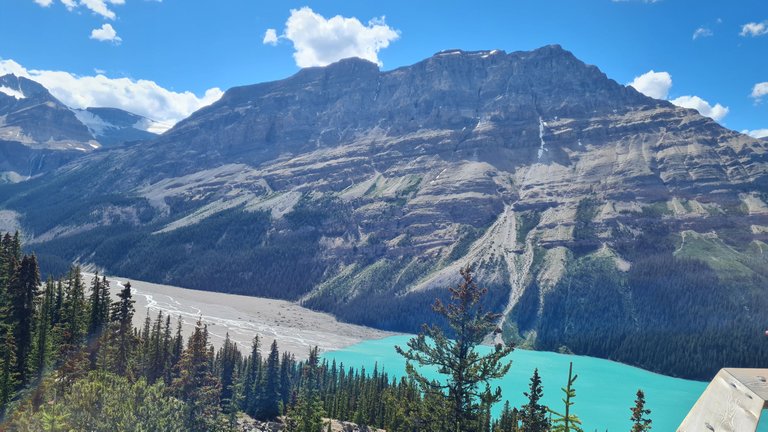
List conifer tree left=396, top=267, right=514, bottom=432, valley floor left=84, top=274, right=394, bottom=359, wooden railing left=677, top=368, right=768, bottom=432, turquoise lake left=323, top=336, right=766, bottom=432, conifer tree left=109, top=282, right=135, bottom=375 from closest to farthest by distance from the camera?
1. wooden railing left=677, top=368, right=768, bottom=432
2. conifer tree left=396, top=267, right=514, bottom=432
3. conifer tree left=109, top=282, right=135, bottom=375
4. turquoise lake left=323, top=336, right=766, bottom=432
5. valley floor left=84, top=274, right=394, bottom=359

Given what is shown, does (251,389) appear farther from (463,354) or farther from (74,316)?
(463,354)

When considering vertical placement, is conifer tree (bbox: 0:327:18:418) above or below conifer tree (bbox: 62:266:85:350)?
below

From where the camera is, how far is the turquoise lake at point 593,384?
107 meters

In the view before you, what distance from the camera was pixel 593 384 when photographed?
440ft

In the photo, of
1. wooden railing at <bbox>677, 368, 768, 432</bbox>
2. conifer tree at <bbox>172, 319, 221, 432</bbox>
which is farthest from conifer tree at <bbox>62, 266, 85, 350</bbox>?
wooden railing at <bbox>677, 368, 768, 432</bbox>

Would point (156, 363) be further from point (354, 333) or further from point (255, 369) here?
point (354, 333)

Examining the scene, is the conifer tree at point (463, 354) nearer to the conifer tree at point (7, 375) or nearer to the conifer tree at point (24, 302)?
the conifer tree at point (7, 375)

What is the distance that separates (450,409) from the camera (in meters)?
20.4

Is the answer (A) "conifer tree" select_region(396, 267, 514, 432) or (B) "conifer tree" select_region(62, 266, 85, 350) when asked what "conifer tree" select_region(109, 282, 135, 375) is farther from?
(A) "conifer tree" select_region(396, 267, 514, 432)

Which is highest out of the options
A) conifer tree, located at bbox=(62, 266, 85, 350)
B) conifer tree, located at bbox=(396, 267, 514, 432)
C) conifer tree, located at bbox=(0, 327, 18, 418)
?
conifer tree, located at bbox=(396, 267, 514, 432)

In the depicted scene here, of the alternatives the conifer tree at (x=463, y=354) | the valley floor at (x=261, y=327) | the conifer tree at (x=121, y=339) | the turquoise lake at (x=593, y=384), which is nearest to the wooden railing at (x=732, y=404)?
the conifer tree at (x=463, y=354)

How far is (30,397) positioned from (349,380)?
6708 centimetres

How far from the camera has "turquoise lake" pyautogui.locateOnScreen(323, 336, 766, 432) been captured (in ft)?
352

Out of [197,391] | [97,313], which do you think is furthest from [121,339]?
[197,391]
